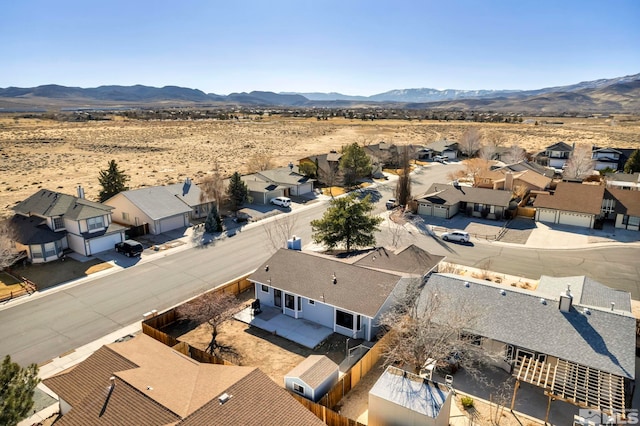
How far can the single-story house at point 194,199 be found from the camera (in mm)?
53875

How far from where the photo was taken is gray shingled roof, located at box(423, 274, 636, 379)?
21.9 m

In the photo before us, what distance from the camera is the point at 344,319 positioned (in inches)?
1121

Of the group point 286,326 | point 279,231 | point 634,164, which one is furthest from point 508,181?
point 286,326

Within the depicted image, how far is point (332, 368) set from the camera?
22141mm

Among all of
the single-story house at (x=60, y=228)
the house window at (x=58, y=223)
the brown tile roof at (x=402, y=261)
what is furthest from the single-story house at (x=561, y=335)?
the house window at (x=58, y=223)

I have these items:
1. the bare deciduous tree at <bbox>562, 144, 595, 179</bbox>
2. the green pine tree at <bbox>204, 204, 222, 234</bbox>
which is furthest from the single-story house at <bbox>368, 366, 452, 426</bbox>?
the bare deciduous tree at <bbox>562, 144, 595, 179</bbox>

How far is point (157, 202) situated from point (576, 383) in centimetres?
4547

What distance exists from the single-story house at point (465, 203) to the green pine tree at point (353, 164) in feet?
55.0

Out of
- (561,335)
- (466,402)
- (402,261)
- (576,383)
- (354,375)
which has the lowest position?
(466,402)

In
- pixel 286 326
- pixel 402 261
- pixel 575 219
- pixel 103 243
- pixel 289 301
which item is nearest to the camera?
pixel 286 326

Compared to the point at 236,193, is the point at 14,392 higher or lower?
higher

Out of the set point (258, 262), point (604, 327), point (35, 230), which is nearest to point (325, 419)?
point (604, 327)

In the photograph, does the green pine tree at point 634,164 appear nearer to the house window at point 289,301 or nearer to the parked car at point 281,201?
the parked car at point 281,201

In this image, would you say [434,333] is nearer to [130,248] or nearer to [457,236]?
[457,236]
